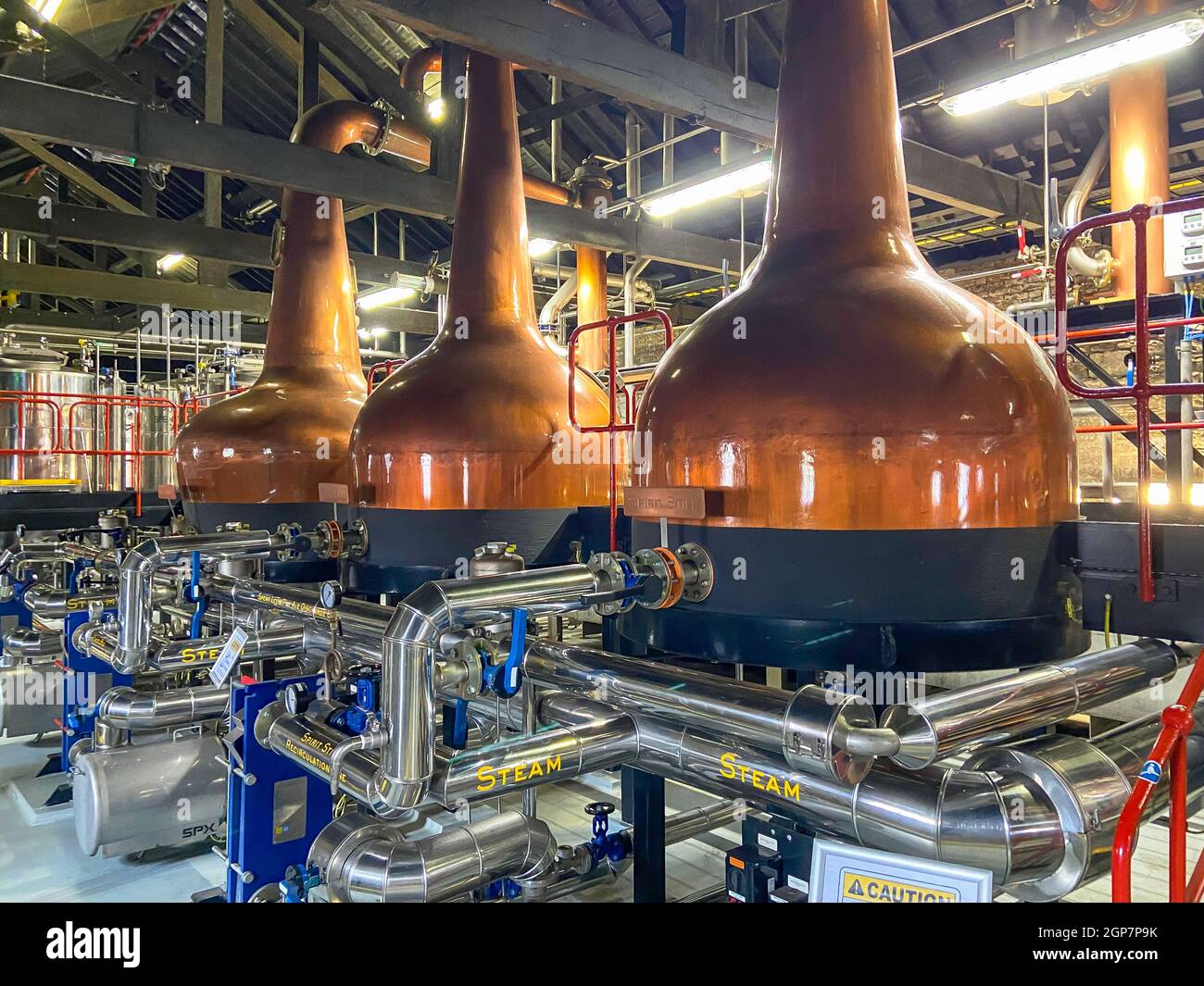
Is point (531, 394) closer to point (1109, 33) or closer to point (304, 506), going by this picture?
point (304, 506)

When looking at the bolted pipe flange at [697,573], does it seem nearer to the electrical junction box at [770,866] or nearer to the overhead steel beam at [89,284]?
the electrical junction box at [770,866]

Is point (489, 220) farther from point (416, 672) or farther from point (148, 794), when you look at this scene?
point (148, 794)

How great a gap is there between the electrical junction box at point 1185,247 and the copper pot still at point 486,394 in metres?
2.78

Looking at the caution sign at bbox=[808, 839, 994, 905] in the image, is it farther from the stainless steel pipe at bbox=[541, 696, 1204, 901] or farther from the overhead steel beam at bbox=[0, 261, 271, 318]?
the overhead steel beam at bbox=[0, 261, 271, 318]

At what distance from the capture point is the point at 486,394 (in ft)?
10.4

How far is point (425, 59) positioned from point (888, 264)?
4.52m

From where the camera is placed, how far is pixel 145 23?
7914mm

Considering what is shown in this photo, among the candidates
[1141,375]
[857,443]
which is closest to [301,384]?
[857,443]

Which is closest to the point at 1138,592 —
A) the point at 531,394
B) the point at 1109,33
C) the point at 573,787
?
the point at 531,394

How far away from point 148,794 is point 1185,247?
18.1 ft
